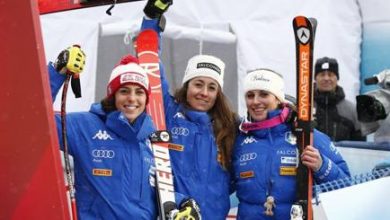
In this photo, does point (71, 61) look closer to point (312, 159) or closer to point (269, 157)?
point (269, 157)

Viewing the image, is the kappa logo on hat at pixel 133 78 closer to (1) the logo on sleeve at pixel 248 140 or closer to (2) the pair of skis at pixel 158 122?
(2) the pair of skis at pixel 158 122

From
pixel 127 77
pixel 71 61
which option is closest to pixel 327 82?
pixel 127 77

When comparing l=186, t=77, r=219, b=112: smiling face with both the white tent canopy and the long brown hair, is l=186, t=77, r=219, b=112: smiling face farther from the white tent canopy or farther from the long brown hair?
the white tent canopy

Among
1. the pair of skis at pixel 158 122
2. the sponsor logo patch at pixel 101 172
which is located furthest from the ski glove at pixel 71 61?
the pair of skis at pixel 158 122

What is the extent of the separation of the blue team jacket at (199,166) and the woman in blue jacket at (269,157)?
108 mm

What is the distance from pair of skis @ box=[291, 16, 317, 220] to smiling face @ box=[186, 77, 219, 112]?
0.50 m

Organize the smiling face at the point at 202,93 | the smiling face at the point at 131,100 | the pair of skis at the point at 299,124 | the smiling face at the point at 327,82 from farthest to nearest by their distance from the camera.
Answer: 1. the smiling face at the point at 327,82
2. the smiling face at the point at 202,93
3. the pair of skis at the point at 299,124
4. the smiling face at the point at 131,100

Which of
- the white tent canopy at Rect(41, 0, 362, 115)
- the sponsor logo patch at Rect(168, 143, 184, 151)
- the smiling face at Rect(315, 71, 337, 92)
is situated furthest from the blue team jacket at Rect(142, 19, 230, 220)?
the white tent canopy at Rect(41, 0, 362, 115)

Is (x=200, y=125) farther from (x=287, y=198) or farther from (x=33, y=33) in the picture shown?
(x=33, y=33)

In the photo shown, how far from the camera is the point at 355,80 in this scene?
849 centimetres

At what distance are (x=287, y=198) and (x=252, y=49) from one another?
13.4 ft

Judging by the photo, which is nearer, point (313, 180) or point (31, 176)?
point (31, 176)

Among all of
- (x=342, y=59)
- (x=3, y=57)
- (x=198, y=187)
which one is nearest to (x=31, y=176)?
(x=3, y=57)

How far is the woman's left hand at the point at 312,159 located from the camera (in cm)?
342
